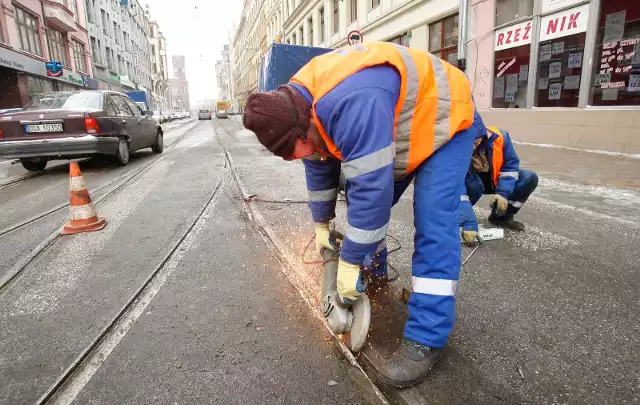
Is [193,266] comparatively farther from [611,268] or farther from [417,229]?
[611,268]

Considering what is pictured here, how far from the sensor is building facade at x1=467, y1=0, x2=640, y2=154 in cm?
736

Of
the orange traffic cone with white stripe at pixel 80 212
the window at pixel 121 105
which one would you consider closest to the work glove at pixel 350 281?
the orange traffic cone with white stripe at pixel 80 212

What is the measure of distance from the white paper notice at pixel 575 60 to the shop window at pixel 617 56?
1.13 ft

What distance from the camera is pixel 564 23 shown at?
8.45m

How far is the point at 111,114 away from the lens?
7191 mm

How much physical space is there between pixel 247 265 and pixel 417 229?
5.02 feet

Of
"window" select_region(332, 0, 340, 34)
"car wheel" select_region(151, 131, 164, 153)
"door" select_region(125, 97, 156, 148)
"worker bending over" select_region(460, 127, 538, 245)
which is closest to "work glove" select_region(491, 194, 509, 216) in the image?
"worker bending over" select_region(460, 127, 538, 245)

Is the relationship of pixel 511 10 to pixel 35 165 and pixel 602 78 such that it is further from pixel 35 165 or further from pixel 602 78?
pixel 35 165

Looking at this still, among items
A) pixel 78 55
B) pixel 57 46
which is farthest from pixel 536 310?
pixel 78 55

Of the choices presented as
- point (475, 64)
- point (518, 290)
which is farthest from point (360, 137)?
point (475, 64)

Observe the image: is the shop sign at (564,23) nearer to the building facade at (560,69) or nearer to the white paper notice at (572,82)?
the building facade at (560,69)

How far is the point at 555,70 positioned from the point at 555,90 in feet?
1.50

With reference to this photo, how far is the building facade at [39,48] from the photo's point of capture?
58.6 feet

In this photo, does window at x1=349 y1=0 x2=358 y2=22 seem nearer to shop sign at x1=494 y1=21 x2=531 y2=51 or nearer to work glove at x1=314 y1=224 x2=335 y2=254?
shop sign at x1=494 y1=21 x2=531 y2=51
